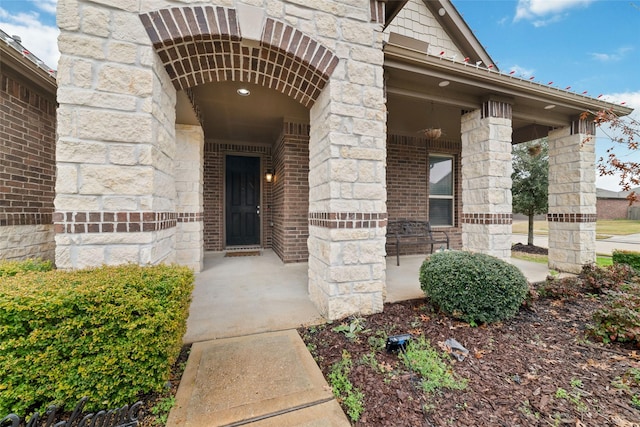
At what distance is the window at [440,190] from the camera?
6.41 m

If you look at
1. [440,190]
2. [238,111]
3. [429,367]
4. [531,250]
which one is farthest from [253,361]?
[531,250]

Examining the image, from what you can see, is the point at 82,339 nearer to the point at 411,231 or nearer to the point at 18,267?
the point at 18,267

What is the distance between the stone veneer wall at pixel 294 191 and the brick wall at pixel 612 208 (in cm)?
2542

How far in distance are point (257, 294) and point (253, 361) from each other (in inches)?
55.6

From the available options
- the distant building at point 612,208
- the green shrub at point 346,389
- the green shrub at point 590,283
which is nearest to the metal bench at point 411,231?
the green shrub at point 590,283

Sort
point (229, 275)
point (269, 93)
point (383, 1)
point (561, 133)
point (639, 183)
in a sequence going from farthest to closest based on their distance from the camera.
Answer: point (561, 133) < point (229, 275) < point (269, 93) < point (639, 183) < point (383, 1)

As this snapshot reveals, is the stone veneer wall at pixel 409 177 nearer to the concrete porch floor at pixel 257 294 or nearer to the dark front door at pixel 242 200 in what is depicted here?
the concrete porch floor at pixel 257 294

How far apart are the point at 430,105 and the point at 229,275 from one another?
15.2ft

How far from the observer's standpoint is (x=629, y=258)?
4.19m

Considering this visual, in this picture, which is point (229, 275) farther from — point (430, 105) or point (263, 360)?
point (430, 105)

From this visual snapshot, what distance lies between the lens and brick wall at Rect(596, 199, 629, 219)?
18.7 meters

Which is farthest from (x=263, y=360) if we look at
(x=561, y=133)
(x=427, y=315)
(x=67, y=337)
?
(x=561, y=133)

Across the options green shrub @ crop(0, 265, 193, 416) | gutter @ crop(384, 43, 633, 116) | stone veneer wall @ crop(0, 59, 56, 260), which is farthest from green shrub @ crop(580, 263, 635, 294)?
stone veneer wall @ crop(0, 59, 56, 260)

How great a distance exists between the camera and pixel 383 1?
2.64 metres
